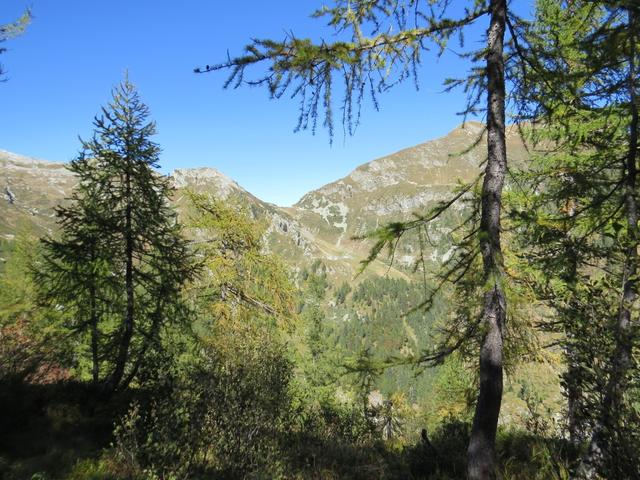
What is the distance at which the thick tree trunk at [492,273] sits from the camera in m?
4.19

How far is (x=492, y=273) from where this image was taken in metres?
4.23

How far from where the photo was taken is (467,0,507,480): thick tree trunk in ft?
13.8

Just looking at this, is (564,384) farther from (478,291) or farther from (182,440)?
(478,291)

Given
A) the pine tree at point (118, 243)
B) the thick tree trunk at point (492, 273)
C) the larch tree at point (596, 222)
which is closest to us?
the larch tree at point (596, 222)

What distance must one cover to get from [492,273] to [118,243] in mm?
10916

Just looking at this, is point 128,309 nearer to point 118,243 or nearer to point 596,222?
point 118,243

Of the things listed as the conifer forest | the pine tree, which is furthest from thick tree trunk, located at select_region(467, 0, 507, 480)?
the pine tree

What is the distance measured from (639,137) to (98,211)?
1370 centimetres

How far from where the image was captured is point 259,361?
902 centimetres

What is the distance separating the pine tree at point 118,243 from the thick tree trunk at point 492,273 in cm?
988

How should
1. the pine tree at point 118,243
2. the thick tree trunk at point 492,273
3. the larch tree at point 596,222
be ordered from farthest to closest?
the pine tree at point 118,243 < the thick tree trunk at point 492,273 < the larch tree at point 596,222

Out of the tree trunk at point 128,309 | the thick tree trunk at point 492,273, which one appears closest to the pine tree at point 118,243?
the tree trunk at point 128,309

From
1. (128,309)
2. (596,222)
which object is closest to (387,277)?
(596,222)

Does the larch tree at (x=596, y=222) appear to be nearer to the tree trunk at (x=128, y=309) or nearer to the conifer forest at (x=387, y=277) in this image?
the conifer forest at (x=387, y=277)
